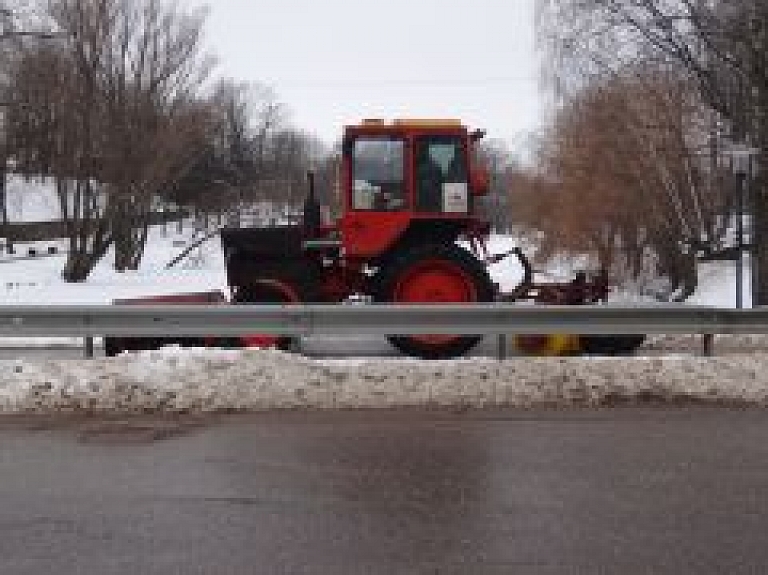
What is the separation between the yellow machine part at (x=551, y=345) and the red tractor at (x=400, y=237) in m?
0.01

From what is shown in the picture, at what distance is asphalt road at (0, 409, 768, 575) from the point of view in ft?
17.9

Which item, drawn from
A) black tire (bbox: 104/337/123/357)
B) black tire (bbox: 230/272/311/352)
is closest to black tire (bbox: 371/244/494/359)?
black tire (bbox: 230/272/311/352)

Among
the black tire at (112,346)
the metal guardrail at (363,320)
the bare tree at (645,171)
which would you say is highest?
the bare tree at (645,171)

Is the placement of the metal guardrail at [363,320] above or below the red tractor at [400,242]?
below

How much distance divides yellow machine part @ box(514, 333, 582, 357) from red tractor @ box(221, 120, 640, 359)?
0.04 ft

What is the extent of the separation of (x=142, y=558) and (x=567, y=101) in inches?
1095

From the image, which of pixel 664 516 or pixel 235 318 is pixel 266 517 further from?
pixel 235 318

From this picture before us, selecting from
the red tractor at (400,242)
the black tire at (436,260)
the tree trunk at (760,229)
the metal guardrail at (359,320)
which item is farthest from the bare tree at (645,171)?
the metal guardrail at (359,320)

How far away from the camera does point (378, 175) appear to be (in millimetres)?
12617

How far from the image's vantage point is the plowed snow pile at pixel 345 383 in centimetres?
973

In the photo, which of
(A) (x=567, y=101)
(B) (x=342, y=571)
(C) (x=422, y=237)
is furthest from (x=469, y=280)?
(A) (x=567, y=101)

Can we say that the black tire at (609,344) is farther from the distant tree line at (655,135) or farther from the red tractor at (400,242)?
the distant tree line at (655,135)

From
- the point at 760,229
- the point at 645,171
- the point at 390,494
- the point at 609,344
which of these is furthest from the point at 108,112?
the point at 390,494

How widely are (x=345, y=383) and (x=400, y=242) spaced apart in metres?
3.22
